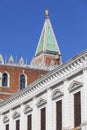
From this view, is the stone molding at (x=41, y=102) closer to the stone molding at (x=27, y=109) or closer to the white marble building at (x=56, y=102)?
the white marble building at (x=56, y=102)

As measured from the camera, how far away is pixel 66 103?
39.4 m

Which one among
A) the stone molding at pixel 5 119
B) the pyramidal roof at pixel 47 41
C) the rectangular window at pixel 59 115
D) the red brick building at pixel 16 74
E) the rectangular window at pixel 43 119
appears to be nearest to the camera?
the rectangular window at pixel 59 115

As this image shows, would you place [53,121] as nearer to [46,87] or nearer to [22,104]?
[46,87]

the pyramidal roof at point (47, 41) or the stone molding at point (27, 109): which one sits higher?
the pyramidal roof at point (47, 41)

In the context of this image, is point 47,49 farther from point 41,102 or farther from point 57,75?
point 57,75

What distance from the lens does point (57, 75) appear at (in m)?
41.4

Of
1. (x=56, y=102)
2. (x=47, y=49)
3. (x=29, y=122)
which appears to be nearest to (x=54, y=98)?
(x=56, y=102)

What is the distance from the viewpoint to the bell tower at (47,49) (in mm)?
81188

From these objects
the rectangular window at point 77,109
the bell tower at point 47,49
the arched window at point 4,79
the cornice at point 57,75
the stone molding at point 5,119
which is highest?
the bell tower at point 47,49

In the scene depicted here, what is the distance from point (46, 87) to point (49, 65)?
35048 mm

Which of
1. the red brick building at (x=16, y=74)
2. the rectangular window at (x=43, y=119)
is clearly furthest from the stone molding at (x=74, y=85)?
the red brick building at (x=16, y=74)

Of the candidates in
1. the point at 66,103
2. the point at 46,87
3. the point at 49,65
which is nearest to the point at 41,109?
the point at 46,87

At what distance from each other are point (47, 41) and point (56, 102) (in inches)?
1711

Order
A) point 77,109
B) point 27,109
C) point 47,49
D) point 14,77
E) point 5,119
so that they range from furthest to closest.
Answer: point 47,49 → point 14,77 → point 5,119 → point 27,109 → point 77,109
